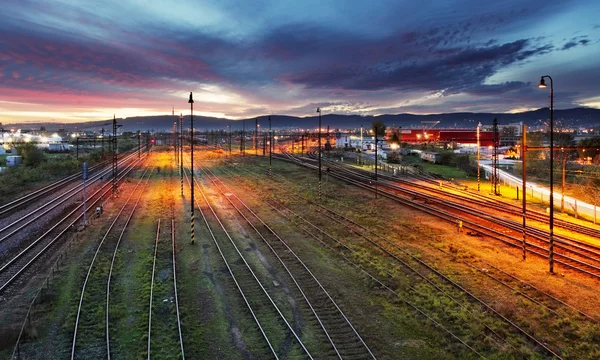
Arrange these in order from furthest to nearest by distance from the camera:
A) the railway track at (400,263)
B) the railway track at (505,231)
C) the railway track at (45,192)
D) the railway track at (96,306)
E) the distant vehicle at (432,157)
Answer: the distant vehicle at (432,157), the railway track at (45,192), the railway track at (505,231), the railway track at (400,263), the railway track at (96,306)

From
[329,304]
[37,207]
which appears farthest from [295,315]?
[37,207]

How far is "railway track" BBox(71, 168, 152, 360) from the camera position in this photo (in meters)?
12.1

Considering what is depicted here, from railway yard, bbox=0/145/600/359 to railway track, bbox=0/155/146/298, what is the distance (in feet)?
0.36

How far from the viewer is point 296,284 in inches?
672

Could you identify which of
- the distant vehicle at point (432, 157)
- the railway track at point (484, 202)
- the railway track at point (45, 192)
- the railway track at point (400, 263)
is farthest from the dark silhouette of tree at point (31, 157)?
the distant vehicle at point (432, 157)

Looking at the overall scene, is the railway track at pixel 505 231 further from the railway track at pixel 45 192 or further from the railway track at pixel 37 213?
the railway track at pixel 45 192

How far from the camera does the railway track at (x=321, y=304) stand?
1214 centimetres

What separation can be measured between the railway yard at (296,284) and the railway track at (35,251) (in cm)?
11

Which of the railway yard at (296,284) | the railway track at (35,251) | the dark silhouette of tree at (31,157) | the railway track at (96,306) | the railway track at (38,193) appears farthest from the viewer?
the dark silhouette of tree at (31,157)

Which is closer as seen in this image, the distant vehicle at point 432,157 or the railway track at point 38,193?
the railway track at point 38,193

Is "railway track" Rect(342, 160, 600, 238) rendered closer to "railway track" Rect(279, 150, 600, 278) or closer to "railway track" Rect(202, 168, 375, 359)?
"railway track" Rect(279, 150, 600, 278)

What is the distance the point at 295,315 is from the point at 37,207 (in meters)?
30.4

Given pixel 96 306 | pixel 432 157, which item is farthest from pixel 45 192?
pixel 432 157

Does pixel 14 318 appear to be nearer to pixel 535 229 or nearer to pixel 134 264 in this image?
pixel 134 264
